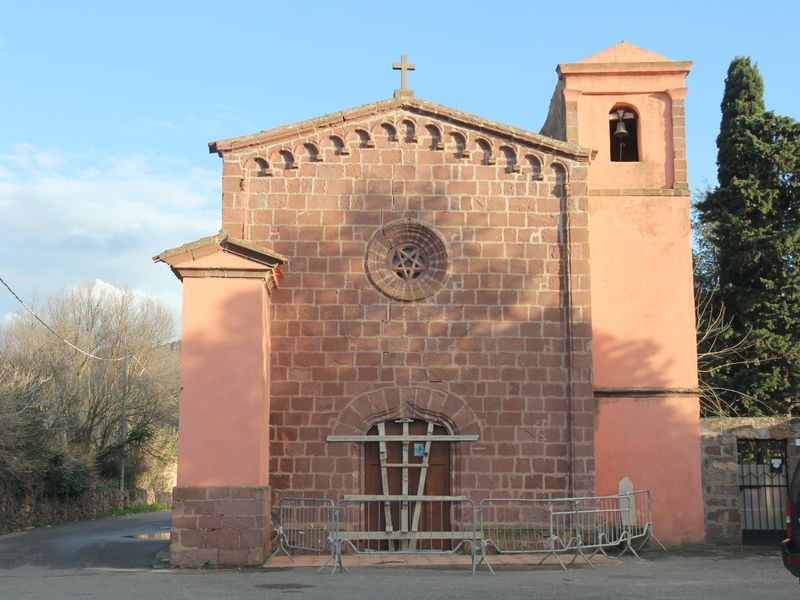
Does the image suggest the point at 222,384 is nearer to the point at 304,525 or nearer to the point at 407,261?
the point at 304,525

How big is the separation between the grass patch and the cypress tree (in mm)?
20890

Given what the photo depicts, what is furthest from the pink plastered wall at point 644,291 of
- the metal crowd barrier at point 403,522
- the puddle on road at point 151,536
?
the puddle on road at point 151,536

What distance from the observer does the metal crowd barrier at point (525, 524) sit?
47.5ft

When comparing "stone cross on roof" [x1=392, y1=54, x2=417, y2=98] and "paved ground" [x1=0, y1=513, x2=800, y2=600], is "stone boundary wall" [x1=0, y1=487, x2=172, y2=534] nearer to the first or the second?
"paved ground" [x1=0, y1=513, x2=800, y2=600]

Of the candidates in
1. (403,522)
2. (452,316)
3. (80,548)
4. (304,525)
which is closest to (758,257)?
(452,316)

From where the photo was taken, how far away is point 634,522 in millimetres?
15961

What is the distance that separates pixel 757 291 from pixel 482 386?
9.82 metres

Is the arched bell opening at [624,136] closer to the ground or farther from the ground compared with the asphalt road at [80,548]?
farther from the ground

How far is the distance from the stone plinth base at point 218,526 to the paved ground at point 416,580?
0.37 metres

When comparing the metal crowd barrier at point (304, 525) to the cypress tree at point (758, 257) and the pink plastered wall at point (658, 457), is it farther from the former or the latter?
the cypress tree at point (758, 257)

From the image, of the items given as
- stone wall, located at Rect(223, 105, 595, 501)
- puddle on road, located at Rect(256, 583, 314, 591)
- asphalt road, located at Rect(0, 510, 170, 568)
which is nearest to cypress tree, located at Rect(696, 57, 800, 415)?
stone wall, located at Rect(223, 105, 595, 501)

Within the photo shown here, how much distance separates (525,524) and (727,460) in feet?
13.3

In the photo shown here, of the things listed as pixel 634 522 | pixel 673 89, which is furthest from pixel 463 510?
pixel 673 89

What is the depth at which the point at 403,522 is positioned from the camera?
14672mm
